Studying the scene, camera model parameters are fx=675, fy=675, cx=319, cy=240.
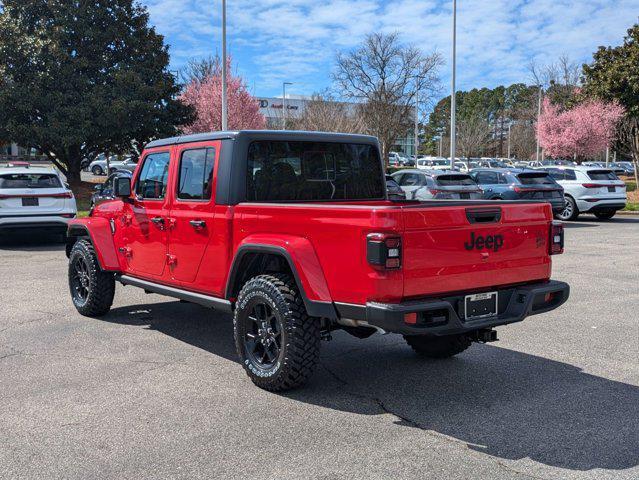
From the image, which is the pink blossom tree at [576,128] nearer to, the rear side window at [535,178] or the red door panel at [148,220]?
the rear side window at [535,178]

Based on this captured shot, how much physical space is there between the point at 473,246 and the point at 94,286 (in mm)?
4411

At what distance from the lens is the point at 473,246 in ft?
15.0

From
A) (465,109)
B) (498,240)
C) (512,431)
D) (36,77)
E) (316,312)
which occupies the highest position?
(465,109)

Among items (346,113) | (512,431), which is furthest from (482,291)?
(346,113)

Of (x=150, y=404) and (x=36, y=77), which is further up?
(x=36, y=77)

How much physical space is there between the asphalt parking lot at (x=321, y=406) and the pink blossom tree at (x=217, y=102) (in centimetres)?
3331

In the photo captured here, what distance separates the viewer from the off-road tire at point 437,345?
5691 millimetres

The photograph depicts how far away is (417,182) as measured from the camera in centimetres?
1766

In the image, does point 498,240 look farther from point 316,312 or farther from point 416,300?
point 316,312

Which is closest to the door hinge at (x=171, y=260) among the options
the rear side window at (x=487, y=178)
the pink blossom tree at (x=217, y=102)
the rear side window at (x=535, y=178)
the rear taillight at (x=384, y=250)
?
the rear taillight at (x=384, y=250)

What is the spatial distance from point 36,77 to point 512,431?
24.1m

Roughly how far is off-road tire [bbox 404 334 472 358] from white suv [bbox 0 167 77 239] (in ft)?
31.2

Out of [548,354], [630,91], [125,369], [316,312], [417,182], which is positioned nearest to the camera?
[316,312]

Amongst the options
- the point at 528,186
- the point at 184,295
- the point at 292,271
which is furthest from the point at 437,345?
the point at 528,186
